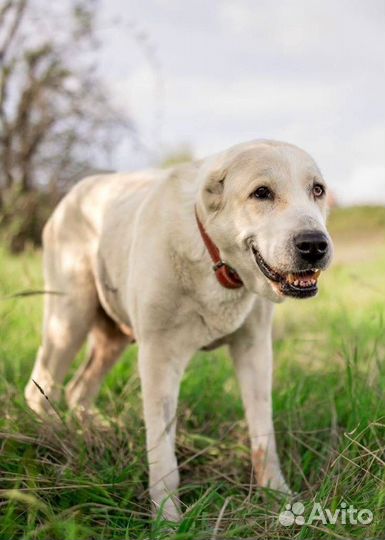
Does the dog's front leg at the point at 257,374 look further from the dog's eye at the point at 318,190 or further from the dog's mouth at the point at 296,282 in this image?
the dog's eye at the point at 318,190

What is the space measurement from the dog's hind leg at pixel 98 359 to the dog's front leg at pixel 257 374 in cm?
97

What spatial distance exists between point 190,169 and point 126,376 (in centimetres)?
166

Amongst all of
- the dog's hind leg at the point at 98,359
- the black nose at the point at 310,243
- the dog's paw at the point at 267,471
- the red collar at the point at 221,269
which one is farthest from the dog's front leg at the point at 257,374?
the dog's hind leg at the point at 98,359

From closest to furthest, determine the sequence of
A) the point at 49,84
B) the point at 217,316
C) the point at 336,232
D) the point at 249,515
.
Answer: the point at 249,515
the point at 217,316
the point at 49,84
the point at 336,232

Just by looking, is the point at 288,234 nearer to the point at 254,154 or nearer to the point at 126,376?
the point at 254,154

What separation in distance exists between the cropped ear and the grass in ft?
3.06

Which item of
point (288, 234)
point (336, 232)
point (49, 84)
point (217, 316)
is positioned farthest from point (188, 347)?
point (336, 232)

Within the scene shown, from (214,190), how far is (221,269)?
0.33 m

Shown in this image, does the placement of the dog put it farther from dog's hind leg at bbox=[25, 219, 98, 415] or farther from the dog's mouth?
dog's hind leg at bbox=[25, 219, 98, 415]

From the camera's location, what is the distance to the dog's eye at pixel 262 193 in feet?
8.87

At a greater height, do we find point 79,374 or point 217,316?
point 217,316

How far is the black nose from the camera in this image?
8.15ft

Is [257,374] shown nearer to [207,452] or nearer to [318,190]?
[207,452]

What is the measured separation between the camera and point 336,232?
16.8 metres
